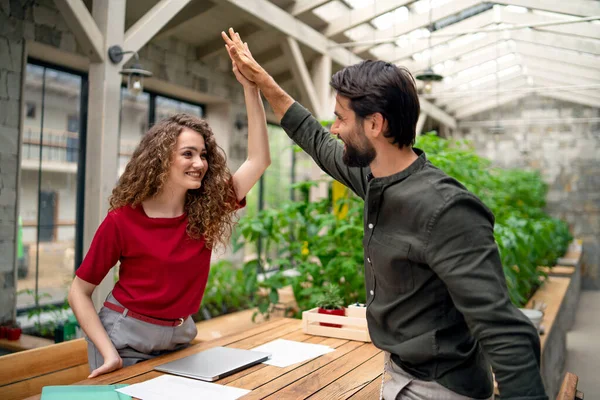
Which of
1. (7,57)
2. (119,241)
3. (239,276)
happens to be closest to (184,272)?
(119,241)

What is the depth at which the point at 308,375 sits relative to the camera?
1.61 metres

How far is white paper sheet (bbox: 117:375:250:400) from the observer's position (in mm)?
1382

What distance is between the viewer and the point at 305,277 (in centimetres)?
352

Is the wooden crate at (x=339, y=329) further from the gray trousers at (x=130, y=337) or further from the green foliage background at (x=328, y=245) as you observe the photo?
the green foliage background at (x=328, y=245)

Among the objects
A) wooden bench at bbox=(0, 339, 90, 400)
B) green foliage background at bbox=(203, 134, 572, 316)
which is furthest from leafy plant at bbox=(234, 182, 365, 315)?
wooden bench at bbox=(0, 339, 90, 400)

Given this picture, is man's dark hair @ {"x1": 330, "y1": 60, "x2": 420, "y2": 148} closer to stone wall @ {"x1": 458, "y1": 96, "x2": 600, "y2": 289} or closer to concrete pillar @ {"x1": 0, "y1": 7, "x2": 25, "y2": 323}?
concrete pillar @ {"x1": 0, "y1": 7, "x2": 25, "y2": 323}

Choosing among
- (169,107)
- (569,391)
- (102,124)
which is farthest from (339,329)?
(169,107)

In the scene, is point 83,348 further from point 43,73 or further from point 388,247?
point 43,73

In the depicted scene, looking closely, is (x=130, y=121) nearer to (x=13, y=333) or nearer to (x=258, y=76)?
(x=13, y=333)

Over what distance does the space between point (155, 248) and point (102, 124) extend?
2030 millimetres

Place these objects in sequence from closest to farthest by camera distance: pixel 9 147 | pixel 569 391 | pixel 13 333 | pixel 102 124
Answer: pixel 569 391 < pixel 102 124 < pixel 13 333 < pixel 9 147

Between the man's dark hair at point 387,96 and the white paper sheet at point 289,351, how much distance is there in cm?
89

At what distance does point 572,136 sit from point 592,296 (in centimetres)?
390

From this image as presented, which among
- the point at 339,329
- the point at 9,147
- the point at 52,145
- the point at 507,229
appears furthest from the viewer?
the point at 52,145
